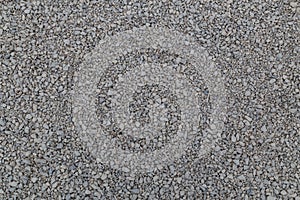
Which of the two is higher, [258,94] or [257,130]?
[258,94]

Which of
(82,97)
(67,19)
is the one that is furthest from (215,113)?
(67,19)

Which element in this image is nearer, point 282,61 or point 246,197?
point 246,197

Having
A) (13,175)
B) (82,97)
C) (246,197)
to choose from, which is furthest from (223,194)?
(13,175)

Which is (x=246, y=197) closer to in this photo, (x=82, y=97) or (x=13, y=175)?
(x=82, y=97)

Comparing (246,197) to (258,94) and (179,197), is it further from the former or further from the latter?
(258,94)

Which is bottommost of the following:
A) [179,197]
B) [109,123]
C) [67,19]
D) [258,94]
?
[179,197]

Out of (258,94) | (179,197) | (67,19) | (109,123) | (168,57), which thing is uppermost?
(67,19)
